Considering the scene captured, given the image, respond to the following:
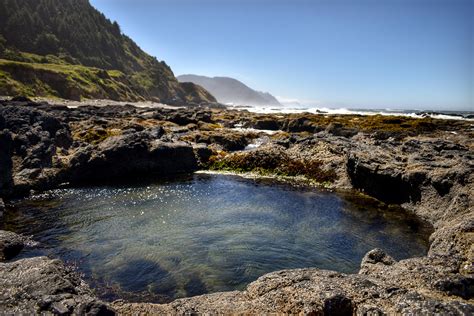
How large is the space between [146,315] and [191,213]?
16610 mm

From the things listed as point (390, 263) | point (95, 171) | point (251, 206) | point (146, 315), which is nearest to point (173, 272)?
point (146, 315)

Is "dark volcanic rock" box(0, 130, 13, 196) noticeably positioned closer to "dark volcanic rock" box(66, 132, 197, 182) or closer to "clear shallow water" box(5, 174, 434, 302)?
"clear shallow water" box(5, 174, 434, 302)

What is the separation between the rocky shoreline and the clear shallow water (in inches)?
103

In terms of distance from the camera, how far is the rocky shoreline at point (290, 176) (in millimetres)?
11305

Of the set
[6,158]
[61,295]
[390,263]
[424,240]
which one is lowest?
[424,240]

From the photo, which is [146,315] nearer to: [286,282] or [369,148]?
[286,282]

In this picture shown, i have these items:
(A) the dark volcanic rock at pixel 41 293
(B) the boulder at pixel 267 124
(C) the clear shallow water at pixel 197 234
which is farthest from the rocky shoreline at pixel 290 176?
(B) the boulder at pixel 267 124

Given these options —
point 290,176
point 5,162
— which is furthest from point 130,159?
point 290,176

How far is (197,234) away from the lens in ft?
77.2

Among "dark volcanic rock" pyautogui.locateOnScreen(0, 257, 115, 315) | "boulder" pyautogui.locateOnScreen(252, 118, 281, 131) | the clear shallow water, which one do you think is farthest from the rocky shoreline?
"boulder" pyautogui.locateOnScreen(252, 118, 281, 131)

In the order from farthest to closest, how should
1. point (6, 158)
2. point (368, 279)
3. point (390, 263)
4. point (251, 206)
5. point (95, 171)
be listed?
point (95, 171), point (6, 158), point (251, 206), point (390, 263), point (368, 279)

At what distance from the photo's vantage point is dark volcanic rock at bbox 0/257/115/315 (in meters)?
10.5

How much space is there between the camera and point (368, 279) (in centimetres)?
1254

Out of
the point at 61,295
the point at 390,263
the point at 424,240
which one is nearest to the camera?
the point at 61,295
